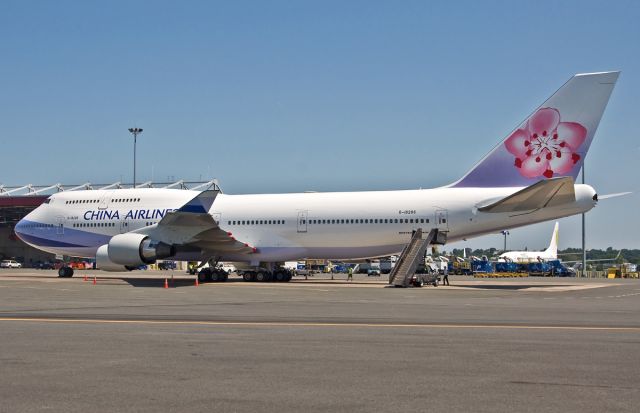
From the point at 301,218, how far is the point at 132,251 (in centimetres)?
879

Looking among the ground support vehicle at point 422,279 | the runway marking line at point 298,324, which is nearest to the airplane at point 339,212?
the ground support vehicle at point 422,279

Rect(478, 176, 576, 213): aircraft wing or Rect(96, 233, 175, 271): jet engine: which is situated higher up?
Rect(478, 176, 576, 213): aircraft wing

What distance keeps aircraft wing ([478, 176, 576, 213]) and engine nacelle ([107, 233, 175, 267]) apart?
16.9 metres

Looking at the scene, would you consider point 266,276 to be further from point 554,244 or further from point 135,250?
point 554,244

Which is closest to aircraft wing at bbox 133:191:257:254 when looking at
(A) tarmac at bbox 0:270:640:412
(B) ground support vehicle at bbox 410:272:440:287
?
(B) ground support vehicle at bbox 410:272:440:287

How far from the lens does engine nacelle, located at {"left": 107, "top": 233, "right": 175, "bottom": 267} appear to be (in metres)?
38.5

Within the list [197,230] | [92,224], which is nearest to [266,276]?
[197,230]

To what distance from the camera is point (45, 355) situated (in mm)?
10852

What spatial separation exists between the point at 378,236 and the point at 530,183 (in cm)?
776

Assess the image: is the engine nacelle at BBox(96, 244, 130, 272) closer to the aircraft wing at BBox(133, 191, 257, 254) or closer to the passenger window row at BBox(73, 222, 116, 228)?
the aircraft wing at BBox(133, 191, 257, 254)

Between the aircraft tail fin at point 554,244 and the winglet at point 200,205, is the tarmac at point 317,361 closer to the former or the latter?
the winglet at point 200,205

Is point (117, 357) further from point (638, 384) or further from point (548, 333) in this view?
point (548, 333)

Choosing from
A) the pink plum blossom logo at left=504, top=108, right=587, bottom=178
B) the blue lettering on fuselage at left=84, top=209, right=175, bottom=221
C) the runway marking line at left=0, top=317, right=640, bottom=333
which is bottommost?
the runway marking line at left=0, top=317, right=640, bottom=333

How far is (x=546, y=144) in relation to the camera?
113ft
